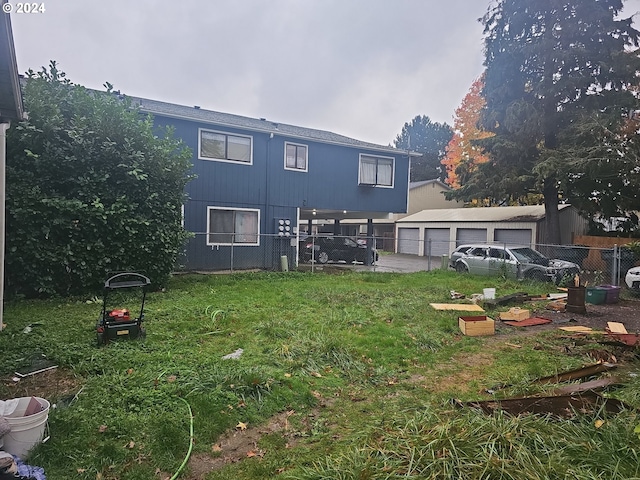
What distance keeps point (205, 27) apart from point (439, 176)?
42.0 meters

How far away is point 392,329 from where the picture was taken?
6410 mm

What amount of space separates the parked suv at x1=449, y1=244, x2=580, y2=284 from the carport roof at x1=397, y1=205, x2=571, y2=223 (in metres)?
7.65

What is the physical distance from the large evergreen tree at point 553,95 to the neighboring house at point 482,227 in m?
2.83

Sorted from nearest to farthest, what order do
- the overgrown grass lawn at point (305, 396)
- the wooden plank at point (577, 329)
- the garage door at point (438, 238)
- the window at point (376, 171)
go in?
1. the overgrown grass lawn at point (305, 396)
2. the wooden plank at point (577, 329)
3. the window at point (376, 171)
4. the garage door at point (438, 238)

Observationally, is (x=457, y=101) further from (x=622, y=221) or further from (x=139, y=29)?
(x=139, y=29)

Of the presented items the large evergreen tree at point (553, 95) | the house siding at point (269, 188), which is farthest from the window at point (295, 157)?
the large evergreen tree at point (553, 95)

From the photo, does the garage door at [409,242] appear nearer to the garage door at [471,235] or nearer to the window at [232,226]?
the garage door at [471,235]

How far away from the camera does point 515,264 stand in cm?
1307

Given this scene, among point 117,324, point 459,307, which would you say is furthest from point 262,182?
point 117,324

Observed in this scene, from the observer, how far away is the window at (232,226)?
13.9m

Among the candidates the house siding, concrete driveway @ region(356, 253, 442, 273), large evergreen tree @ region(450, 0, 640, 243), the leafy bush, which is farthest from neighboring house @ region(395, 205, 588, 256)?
the leafy bush

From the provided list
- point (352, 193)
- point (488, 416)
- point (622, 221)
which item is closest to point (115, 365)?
point (488, 416)

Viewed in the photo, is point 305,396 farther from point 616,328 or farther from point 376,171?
point 376,171

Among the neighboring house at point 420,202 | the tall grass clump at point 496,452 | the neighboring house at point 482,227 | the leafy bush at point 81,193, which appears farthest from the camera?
the neighboring house at point 420,202
